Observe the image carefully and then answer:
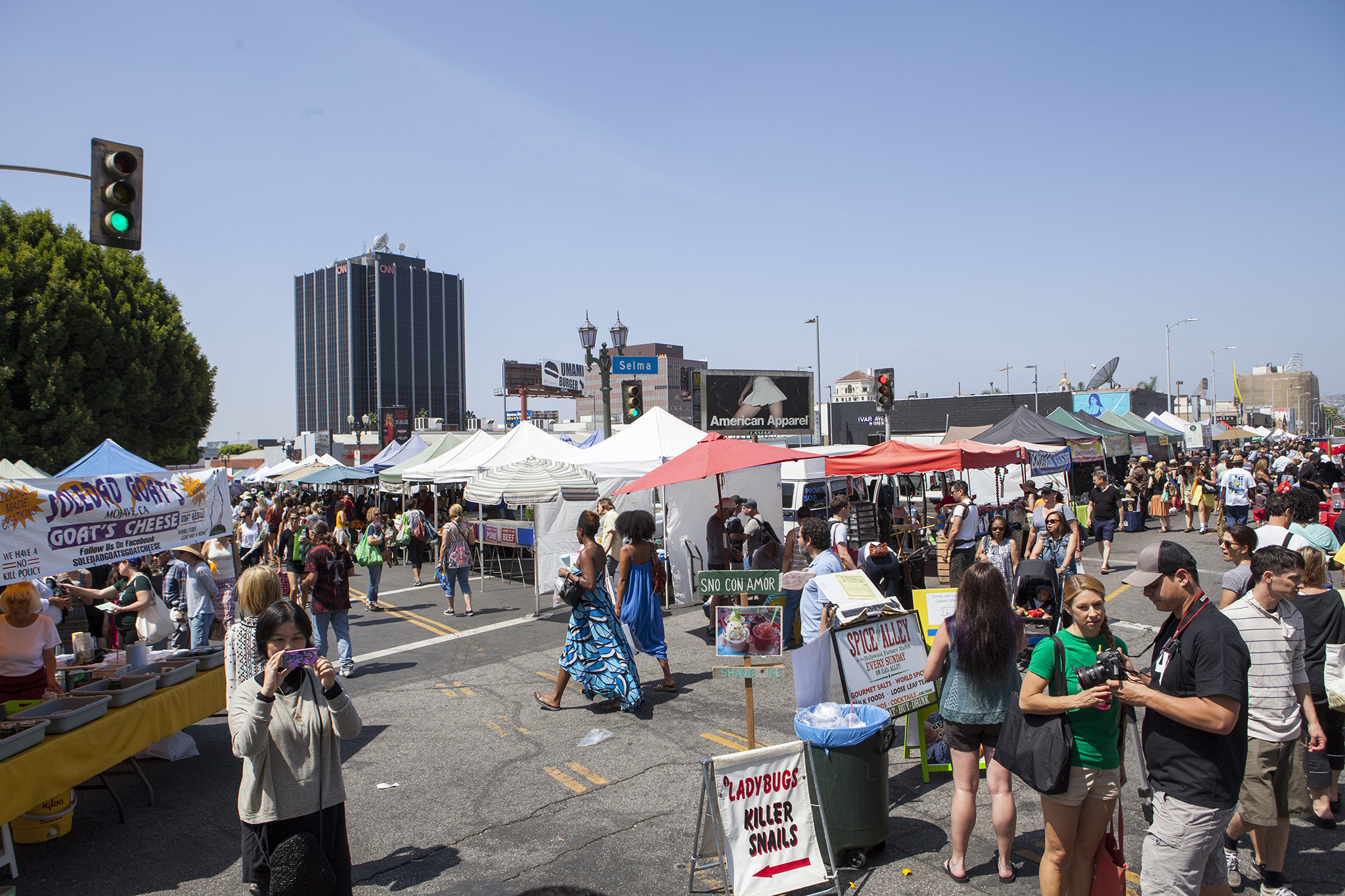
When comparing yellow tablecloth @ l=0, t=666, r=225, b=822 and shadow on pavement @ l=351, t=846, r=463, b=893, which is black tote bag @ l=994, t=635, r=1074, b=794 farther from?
yellow tablecloth @ l=0, t=666, r=225, b=822

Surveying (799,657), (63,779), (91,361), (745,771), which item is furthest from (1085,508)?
(91,361)

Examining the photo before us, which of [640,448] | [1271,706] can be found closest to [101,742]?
[1271,706]

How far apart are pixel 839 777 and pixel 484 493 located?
11459 millimetres

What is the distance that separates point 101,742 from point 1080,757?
5.87 meters

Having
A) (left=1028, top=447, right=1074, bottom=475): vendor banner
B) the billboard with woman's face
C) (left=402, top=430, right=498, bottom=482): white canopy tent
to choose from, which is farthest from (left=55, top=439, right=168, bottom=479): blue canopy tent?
the billboard with woman's face

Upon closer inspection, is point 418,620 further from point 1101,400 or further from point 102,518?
point 1101,400

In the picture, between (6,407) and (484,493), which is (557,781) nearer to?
(484,493)

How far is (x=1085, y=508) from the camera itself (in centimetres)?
1677

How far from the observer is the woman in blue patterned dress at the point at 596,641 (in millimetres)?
7094

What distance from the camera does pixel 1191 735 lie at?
3102mm

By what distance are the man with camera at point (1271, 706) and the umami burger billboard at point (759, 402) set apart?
Answer: 23210mm

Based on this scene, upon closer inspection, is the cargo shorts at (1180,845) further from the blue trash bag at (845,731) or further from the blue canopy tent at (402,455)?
the blue canopy tent at (402,455)

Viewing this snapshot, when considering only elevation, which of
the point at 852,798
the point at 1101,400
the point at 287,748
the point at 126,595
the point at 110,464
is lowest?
the point at 852,798

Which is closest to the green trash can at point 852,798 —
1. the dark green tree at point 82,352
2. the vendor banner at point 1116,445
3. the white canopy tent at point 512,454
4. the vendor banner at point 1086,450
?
the white canopy tent at point 512,454
